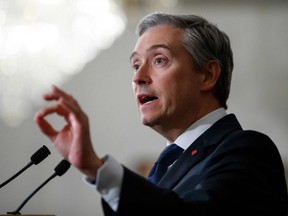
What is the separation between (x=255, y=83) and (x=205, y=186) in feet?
7.46

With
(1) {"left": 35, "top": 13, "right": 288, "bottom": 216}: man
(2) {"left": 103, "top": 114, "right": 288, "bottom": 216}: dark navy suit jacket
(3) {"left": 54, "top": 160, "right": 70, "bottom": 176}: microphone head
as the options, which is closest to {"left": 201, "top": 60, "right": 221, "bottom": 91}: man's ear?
(1) {"left": 35, "top": 13, "right": 288, "bottom": 216}: man

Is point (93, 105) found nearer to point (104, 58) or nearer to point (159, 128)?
point (104, 58)

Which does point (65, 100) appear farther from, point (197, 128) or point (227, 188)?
point (197, 128)

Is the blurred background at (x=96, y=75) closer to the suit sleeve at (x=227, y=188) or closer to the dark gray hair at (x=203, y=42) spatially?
the dark gray hair at (x=203, y=42)

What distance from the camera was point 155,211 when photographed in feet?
3.68

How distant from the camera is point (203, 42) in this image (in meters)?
2.01

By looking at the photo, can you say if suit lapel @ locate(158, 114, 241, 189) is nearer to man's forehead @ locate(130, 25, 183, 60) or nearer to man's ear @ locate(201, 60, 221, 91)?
man's ear @ locate(201, 60, 221, 91)

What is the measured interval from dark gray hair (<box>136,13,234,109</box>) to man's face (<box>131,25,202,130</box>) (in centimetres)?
3

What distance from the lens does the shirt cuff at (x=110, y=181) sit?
1.13 m

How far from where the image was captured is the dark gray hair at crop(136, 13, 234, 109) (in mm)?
1993

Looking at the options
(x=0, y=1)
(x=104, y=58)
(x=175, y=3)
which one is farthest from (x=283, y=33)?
(x=0, y=1)

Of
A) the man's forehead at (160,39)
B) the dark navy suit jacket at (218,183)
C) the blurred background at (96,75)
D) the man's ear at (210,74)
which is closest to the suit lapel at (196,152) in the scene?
the dark navy suit jacket at (218,183)

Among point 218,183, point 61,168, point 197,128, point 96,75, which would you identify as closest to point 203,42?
point 197,128

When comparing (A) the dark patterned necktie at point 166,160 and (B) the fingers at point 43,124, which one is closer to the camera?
(B) the fingers at point 43,124
